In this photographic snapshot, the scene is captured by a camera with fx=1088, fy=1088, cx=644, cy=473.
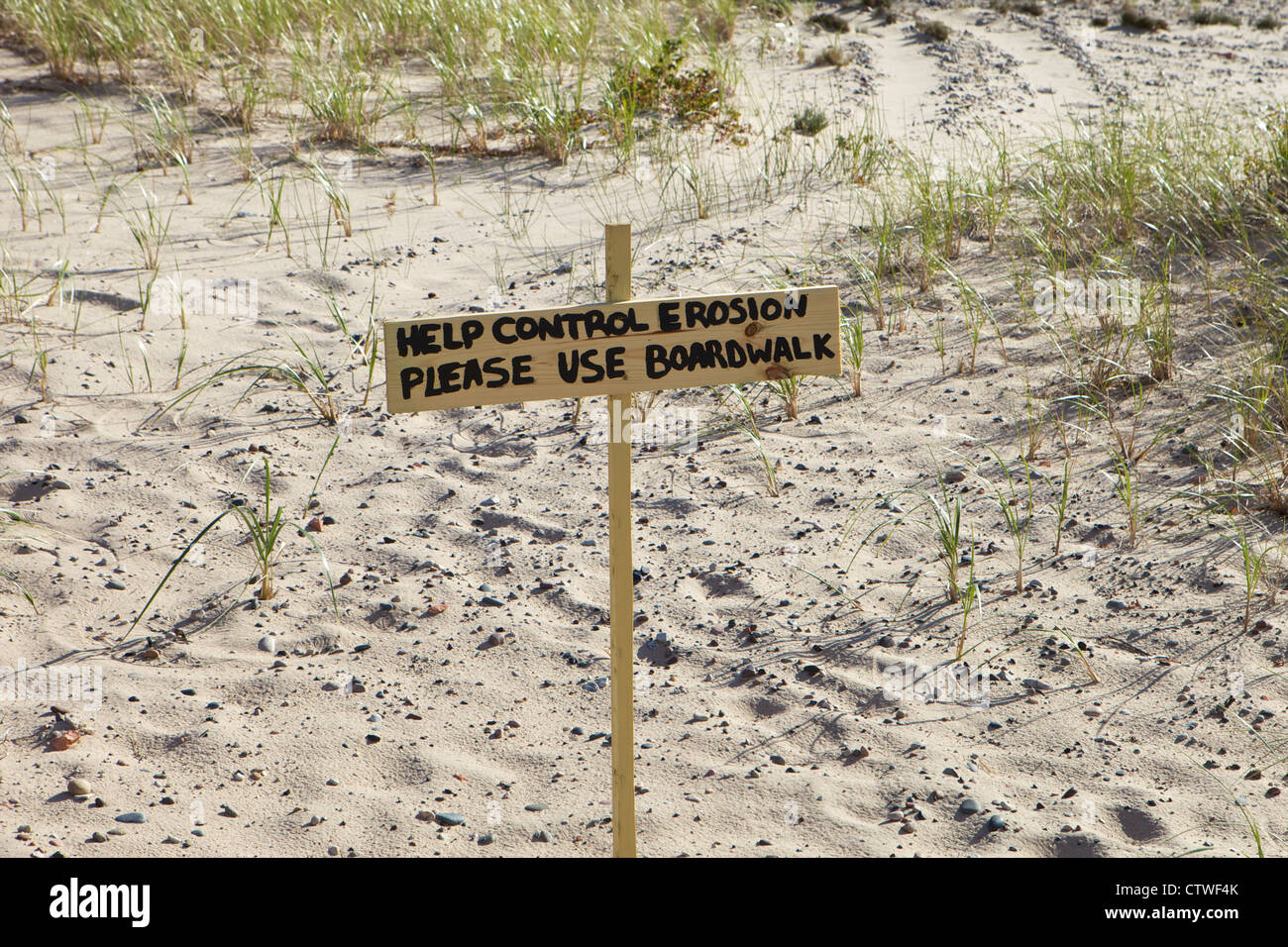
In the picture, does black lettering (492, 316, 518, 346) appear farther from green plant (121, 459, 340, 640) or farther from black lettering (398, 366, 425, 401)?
green plant (121, 459, 340, 640)

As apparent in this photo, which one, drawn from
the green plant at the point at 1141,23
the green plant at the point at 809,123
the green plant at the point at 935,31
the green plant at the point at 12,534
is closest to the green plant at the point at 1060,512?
the green plant at the point at 12,534

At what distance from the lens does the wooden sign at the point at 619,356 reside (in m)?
2.27

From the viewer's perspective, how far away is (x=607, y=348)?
234cm

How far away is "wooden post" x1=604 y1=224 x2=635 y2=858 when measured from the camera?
2377mm

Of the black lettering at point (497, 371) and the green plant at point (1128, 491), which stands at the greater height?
the black lettering at point (497, 371)

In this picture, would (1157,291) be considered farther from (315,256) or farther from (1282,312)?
(315,256)

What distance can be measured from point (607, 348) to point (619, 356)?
31 millimetres

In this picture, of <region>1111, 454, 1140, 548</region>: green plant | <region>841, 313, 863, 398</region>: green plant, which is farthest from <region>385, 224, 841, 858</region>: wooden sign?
<region>841, 313, 863, 398</region>: green plant

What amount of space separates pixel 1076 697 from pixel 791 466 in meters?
1.47

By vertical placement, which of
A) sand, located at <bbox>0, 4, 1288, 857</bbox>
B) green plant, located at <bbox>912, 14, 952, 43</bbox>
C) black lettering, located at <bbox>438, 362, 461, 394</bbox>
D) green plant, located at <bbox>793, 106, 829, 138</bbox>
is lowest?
sand, located at <bbox>0, 4, 1288, 857</bbox>

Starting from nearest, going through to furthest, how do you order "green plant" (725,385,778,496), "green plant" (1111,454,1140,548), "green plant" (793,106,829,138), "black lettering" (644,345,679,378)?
"black lettering" (644,345,679,378) → "green plant" (1111,454,1140,548) → "green plant" (725,385,778,496) → "green plant" (793,106,829,138)

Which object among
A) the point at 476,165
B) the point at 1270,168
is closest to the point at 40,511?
the point at 476,165

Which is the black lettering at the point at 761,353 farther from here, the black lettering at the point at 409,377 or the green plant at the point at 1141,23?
the green plant at the point at 1141,23

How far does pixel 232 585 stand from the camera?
3.53 metres
